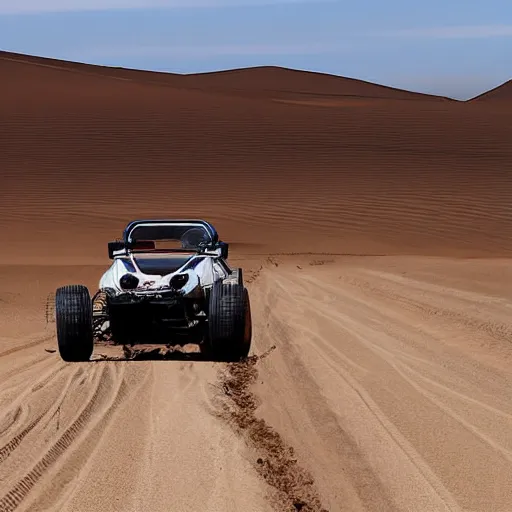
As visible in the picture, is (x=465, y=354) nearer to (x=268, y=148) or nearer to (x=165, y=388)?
(x=165, y=388)

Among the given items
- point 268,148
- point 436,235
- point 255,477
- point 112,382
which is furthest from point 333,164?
point 255,477

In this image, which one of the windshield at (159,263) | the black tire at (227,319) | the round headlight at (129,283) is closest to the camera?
the black tire at (227,319)

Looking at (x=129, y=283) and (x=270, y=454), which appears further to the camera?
(x=129, y=283)

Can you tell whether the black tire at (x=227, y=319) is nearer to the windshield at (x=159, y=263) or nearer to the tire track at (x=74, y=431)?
the windshield at (x=159, y=263)

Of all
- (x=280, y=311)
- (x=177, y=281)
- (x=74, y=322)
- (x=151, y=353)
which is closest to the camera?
(x=74, y=322)

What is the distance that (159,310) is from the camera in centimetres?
865

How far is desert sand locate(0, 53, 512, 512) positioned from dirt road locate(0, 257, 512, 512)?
0.07 feet

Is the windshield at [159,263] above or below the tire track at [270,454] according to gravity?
above

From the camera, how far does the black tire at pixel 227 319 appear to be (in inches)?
328

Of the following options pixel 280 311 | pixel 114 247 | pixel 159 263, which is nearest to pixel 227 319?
pixel 159 263

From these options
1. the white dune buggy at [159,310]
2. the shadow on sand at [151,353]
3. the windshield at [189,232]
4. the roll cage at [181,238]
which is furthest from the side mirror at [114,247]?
the shadow on sand at [151,353]

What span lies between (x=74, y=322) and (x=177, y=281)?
0.92 m

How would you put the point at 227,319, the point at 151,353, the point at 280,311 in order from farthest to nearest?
the point at 280,311
the point at 151,353
the point at 227,319

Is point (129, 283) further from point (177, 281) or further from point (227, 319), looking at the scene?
point (227, 319)
